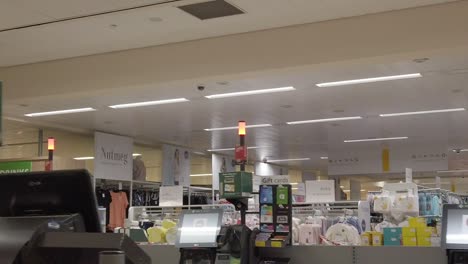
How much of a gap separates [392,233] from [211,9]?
3.00m

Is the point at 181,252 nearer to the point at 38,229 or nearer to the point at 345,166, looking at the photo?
the point at 38,229

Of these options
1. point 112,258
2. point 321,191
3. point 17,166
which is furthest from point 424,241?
point 17,166

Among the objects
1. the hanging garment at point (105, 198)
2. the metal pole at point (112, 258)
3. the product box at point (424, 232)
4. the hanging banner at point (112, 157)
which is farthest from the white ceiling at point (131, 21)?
the hanging garment at point (105, 198)

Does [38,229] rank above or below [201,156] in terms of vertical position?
below

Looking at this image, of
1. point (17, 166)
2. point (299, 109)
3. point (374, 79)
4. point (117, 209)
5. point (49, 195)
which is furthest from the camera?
point (117, 209)

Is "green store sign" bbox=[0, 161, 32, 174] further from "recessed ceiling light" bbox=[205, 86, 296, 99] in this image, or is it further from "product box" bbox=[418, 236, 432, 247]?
"product box" bbox=[418, 236, 432, 247]

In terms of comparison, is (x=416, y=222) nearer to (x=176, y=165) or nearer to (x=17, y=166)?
(x=17, y=166)

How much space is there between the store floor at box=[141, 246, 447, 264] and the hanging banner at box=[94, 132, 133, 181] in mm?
7716

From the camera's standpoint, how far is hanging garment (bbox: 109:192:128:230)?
12.8 m

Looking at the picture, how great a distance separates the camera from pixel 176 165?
50.0 ft

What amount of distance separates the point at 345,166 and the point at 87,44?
11.3 metres

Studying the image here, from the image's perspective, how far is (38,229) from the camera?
196 cm

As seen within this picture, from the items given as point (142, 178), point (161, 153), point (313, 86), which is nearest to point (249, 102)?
point (313, 86)

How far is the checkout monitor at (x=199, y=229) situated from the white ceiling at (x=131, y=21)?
7.14 feet
